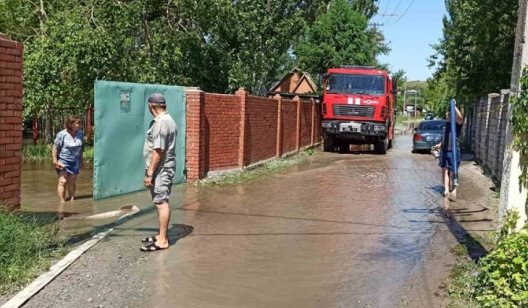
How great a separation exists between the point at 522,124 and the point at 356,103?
16.6 meters

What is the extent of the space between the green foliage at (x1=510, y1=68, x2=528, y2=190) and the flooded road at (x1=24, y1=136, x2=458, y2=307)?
165 cm

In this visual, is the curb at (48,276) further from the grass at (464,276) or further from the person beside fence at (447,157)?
the person beside fence at (447,157)

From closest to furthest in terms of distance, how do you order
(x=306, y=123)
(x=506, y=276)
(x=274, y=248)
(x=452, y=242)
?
(x=506, y=276) < (x=274, y=248) < (x=452, y=242) < (x=306, y=123)

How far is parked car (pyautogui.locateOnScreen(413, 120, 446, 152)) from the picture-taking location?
2355 centimetres

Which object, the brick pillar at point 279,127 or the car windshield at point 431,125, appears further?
the car windshield at point 431,125

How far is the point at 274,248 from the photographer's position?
719cm

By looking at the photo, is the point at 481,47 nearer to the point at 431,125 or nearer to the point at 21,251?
the point at 431,125

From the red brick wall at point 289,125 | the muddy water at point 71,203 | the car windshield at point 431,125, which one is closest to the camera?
the muddy water at point 71,203

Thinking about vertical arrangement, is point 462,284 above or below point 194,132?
below

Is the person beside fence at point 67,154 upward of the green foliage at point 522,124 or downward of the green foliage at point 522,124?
downward

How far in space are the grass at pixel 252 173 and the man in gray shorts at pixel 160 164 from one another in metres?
5.29

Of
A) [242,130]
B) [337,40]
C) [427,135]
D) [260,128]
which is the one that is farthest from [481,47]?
[337,40]

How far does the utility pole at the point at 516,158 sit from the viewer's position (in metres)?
5.27

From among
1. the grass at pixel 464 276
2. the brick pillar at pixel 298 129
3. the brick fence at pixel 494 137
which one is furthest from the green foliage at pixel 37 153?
the grass at pixel 464 276
